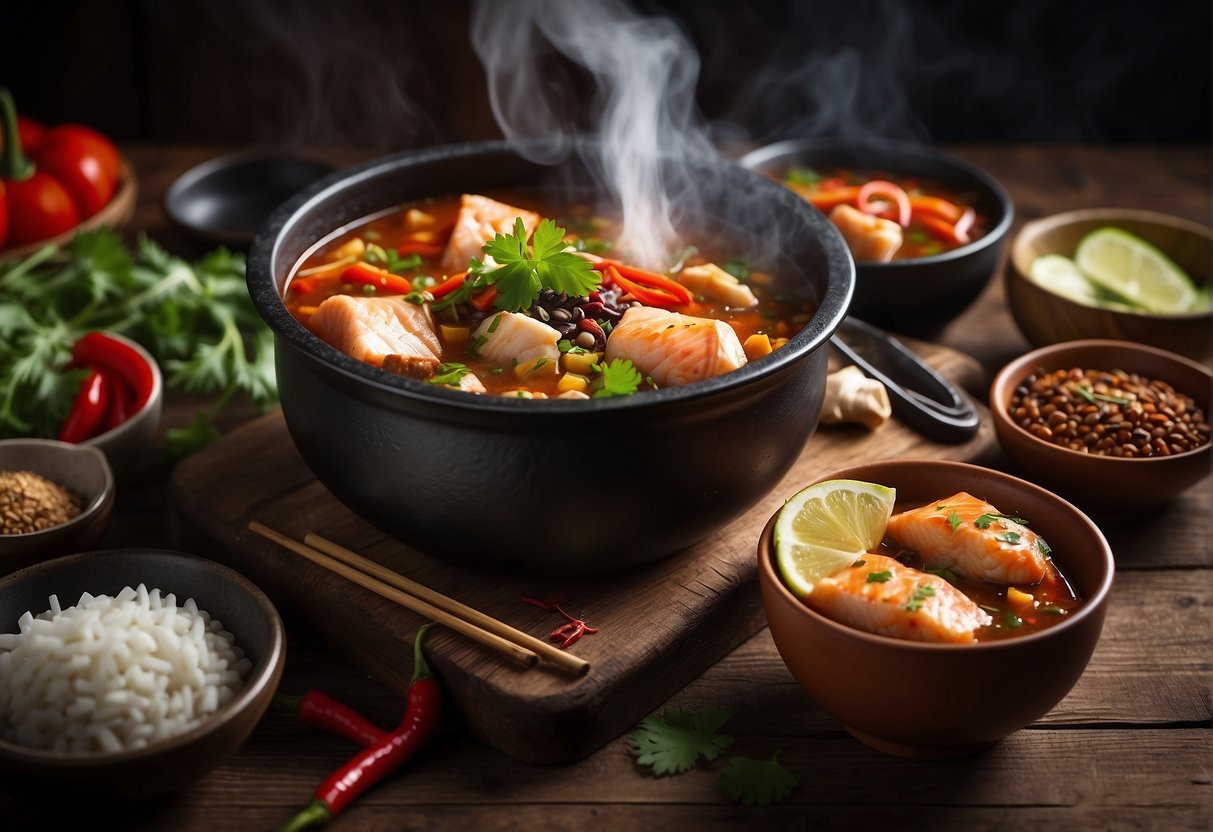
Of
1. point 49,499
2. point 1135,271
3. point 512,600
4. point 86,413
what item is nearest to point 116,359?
point 86,413

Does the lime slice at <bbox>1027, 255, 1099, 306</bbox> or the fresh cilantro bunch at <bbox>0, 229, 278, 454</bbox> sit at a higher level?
the lime slice at <bbox>1027, 255, 1099, 306</bbox>

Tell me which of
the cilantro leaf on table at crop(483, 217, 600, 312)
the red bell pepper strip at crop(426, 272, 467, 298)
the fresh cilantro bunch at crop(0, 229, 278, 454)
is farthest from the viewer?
the fresh cilantro bunch at crop(0, 229, 278, 454)

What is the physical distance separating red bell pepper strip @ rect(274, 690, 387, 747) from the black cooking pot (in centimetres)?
45

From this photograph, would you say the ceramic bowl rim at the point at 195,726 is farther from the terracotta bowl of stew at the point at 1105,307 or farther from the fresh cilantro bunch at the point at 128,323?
the terracotta bowl of stew at the point at 1105,307

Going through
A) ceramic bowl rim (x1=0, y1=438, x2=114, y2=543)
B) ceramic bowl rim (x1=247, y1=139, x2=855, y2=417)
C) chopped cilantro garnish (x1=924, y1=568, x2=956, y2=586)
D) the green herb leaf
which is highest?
ceramic bowl rim (x1=247, y1=139, x2=855, y2=417)

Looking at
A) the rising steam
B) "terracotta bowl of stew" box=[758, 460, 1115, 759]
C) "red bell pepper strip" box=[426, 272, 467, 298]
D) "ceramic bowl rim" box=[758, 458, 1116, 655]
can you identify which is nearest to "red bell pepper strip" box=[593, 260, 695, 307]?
the rising steam

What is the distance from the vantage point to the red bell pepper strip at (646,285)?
357 cm

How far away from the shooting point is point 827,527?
10.0 ft

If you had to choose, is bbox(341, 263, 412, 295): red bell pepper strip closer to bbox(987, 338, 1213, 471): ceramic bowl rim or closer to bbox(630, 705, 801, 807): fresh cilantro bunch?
bbox(630, 705, 801, 807): fresh cilantro bunch

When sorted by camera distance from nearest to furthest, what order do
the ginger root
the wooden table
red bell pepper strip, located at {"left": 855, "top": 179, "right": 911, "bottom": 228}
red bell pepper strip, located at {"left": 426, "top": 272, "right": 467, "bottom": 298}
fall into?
1. the wooden table
2. red bell pepper strip, located at {"left": 426, "top": 272, "right": 467, "bottom": 298}
3. the ginger root
4. red bell pepper strip, located at {"left": 855, "top": 179, "right": 911, "bottom": 228}

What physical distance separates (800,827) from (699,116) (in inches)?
203

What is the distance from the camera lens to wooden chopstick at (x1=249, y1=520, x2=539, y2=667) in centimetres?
298

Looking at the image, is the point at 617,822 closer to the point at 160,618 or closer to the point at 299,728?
the point at 299,728

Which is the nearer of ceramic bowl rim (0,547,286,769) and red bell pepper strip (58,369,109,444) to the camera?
ceramic bowl rim (0,547,286,769)
